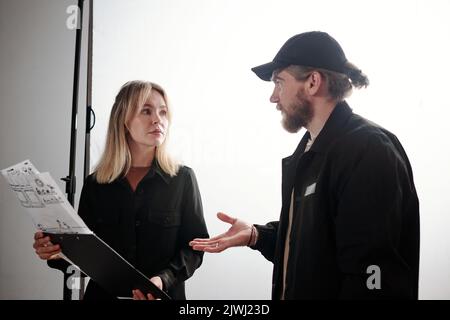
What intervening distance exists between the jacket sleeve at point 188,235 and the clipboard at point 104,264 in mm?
221

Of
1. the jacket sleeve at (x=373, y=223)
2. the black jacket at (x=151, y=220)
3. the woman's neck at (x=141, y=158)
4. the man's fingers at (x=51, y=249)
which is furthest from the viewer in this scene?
the woman's neck at (x=141, y=158)

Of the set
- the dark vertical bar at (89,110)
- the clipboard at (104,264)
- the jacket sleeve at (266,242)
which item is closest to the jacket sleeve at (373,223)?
the jacket sleeve at (266,242)

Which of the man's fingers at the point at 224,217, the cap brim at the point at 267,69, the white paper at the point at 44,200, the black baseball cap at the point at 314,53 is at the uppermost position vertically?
the black baseball cap at the point at 314,53

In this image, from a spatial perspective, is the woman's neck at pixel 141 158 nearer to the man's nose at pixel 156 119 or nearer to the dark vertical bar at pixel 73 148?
the man's nose at pixel 156 119

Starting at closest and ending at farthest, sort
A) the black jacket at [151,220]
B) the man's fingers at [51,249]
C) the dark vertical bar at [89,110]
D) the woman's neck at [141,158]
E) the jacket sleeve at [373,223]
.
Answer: the jacket sleeve at [373,223] → the man's fingers at [51,249] → the black jacket at [151,220] → the woman's neck at [141,158] → the dark vertical bar at [89,110]

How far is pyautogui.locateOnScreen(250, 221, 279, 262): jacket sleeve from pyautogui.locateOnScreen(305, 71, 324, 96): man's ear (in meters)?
0.48

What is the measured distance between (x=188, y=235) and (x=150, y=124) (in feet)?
1.45

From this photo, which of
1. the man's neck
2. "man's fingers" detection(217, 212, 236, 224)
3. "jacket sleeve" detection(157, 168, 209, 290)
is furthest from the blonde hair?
the man's neck

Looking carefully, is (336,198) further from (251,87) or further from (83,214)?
(83,214)

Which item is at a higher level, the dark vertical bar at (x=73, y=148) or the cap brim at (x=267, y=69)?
the cap brim at (x=267, y=69)

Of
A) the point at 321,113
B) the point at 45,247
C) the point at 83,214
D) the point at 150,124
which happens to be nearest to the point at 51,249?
the point at 45,247

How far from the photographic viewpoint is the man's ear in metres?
1.32

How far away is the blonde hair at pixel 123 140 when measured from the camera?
65.9 inches
